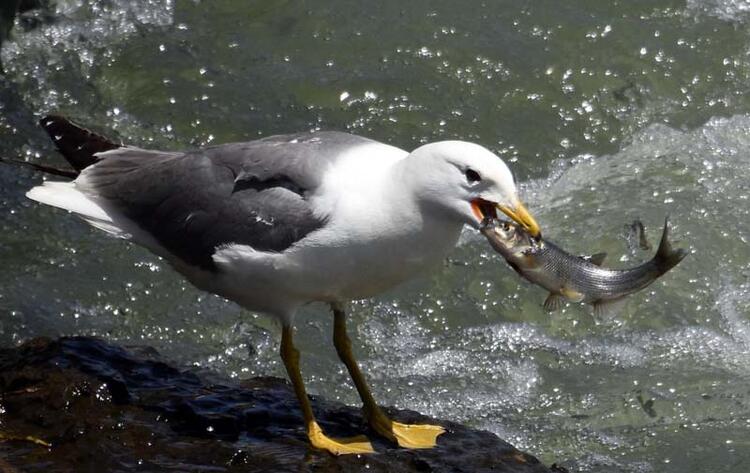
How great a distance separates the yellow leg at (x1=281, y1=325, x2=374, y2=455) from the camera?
4.69 meters

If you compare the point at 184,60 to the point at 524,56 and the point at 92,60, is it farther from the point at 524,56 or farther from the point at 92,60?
the point at 524,56

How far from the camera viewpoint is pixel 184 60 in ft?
29.9

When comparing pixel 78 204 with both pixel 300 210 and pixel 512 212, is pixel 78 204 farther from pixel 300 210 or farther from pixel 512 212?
pixel 512 212

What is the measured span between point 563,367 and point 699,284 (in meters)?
1.22

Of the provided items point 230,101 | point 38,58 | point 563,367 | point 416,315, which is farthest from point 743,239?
point 38,58

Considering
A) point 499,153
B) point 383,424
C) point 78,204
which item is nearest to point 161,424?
point 383,424

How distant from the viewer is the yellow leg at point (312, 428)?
469 cm

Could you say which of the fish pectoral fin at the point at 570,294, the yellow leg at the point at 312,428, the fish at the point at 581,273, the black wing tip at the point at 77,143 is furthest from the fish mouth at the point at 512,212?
the black wing tip at the point at 77,143

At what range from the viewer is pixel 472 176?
432 cm

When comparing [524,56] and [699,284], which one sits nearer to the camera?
[699,284]

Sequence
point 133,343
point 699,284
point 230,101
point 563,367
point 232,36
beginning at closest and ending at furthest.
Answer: point 133,343, point 563,367, point 699,284, point 230,101, point 232,36

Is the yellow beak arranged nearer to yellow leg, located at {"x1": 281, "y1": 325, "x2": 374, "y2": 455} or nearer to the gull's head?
the gull's head

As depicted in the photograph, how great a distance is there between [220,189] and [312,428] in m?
1.02

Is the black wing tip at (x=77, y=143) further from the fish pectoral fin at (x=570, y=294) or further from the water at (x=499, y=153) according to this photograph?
the fish pectoral fin at (x=570, y=294)
